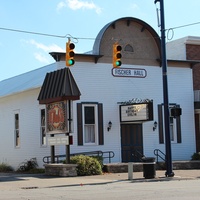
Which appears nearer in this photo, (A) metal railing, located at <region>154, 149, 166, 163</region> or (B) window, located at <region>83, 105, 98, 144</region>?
(B) window, located at <region>83, 105, 98, 144</region>

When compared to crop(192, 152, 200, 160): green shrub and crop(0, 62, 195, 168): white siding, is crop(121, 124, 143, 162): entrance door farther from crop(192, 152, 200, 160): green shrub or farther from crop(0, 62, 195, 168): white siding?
crop(192, 152, 200, 160): green shrub

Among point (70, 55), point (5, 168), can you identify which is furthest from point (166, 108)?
point (5, 168)

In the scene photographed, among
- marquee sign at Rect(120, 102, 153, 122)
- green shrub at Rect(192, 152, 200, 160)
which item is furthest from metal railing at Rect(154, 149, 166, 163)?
marquee sign at Rect(120, 102, 153, 122)

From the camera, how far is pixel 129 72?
29500mm

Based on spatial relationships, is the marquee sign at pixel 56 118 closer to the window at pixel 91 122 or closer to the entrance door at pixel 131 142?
the window at pixel 91 122

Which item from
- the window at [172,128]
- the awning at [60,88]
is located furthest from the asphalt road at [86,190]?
the window at [172,128]

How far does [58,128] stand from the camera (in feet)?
76.9

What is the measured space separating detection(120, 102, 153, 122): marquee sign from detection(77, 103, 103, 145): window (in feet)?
4.38

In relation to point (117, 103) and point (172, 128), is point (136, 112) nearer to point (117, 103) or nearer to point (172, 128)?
point (117, 103)

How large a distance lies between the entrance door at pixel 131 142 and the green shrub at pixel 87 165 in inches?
194

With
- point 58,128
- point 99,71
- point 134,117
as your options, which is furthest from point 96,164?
point 99,71

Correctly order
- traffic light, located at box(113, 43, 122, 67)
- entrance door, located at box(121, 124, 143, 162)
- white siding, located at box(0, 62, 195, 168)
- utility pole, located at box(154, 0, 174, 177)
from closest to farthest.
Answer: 1. traffic light, located at box(113, 43, 122, 67)
2. utility pole, located at box(154, 0, 174, 177)
3. white siding, located at box(0, 62, 195, 168)
4. entrance door, located at box(121, 124, 143, 162)

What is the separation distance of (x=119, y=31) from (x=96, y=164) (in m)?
9.09

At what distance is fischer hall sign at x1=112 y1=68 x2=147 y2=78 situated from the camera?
2911 cm
